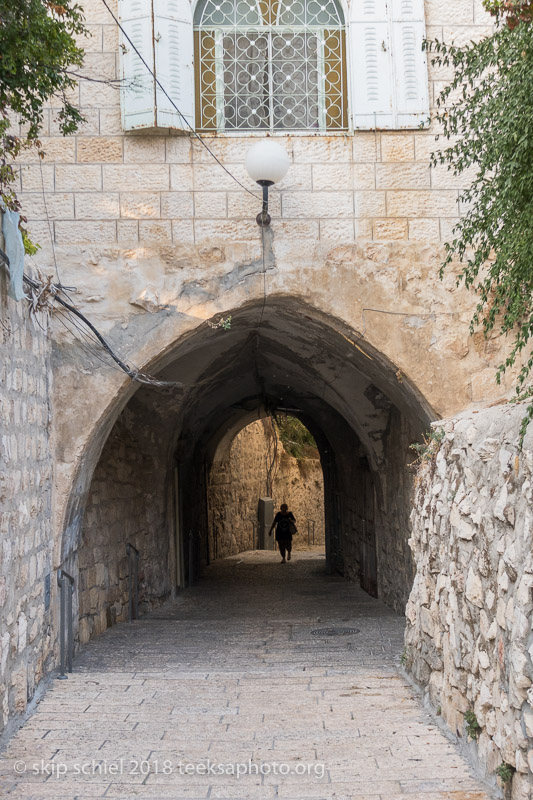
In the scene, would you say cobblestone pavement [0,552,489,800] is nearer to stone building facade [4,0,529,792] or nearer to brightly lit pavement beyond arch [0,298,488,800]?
brightly lit pavement beyond arch [0,298,488,800]

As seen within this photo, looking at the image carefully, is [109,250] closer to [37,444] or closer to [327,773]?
[37,444]

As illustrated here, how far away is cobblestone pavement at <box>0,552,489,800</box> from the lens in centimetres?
310

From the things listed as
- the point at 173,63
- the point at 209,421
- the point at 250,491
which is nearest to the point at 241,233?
the point at 173,63

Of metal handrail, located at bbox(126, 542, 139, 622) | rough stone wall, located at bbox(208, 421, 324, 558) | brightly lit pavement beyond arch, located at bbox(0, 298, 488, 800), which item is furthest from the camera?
rough stone wall, located at bbox(208, 421, 324, 558)

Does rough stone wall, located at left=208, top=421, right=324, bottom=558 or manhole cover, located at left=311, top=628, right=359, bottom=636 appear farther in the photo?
rough stone wall, located at left=208, top=421, right=324, bottom=558

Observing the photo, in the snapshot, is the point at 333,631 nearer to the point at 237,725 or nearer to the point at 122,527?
the point at 122,527

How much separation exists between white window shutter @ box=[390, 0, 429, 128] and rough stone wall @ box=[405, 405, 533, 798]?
8.90ft

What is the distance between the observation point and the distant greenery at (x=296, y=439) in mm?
20031

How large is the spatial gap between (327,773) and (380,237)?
3920 millimetres

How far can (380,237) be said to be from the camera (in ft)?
19.2

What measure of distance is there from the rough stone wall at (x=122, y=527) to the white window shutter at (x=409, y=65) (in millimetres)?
4088

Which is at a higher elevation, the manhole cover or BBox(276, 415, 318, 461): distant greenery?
BBox(276, 415, 318, 461): distant greenery

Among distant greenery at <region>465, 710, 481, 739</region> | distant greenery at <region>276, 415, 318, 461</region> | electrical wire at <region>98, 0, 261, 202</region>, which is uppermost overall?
electrical wire at <region>98, 0, 261, 202</region>

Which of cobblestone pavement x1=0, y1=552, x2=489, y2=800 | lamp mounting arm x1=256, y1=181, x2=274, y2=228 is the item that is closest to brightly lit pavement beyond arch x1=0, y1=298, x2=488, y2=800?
cobblestone pavement x1=0, y1=552, x2=489, y2=800
